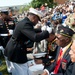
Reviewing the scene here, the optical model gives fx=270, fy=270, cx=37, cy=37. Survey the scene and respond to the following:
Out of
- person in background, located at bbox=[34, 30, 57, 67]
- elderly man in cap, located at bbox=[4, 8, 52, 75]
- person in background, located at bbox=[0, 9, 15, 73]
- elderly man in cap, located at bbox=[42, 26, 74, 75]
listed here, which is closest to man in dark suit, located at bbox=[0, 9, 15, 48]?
person in background, located at bbox=[0, 9, 15, 73]

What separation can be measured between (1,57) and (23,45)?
4.19 meters

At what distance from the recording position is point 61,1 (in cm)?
5678

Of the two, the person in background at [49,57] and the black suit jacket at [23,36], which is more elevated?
the black suit jacket at [23,36]

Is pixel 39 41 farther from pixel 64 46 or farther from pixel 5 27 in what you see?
pixel 5 27

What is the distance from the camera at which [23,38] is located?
4.65 m

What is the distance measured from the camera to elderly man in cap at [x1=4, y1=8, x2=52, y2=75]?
4.36m

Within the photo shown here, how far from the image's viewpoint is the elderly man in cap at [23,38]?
436 cm

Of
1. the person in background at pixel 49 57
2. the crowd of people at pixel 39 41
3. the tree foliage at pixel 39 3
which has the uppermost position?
the crowd of people at pixel 39 41

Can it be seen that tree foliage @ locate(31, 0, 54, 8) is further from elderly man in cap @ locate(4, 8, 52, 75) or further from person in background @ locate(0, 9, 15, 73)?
elderly man in cap @ locate(4, 8, 52, 75)

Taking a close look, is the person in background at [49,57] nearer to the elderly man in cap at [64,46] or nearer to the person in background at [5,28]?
the elderly man in cap at [64,46]

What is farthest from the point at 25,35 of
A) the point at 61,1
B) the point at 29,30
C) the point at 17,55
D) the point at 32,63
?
the point at 61,1

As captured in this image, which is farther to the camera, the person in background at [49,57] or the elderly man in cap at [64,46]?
the person in background at [49,57]

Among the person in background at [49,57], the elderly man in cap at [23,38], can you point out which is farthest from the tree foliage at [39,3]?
the elderly man in cap at [23,38]

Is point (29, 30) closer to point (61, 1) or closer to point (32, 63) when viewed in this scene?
point (32, 63)
